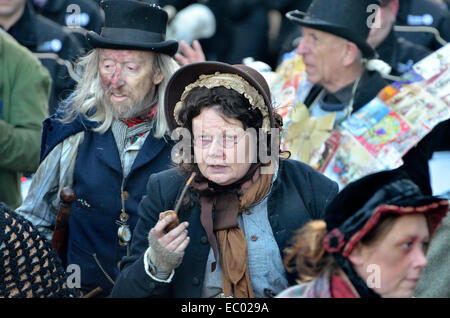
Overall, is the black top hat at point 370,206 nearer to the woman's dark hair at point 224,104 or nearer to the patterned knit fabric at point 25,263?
the woman's dark hair at point 224,104

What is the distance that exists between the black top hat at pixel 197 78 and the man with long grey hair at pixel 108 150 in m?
0.61

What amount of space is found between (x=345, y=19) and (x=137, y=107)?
1787 mm

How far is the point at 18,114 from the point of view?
537 centimetres

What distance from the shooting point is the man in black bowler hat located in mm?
5699

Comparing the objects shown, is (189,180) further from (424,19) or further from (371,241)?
(424,19)

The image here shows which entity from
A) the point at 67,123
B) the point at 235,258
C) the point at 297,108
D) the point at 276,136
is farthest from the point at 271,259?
the point at 297,108

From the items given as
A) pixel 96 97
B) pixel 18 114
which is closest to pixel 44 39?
pixel 18 114

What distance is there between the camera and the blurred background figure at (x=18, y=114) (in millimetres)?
5273

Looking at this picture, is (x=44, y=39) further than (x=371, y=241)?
Yes

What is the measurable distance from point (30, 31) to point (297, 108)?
7.32ft

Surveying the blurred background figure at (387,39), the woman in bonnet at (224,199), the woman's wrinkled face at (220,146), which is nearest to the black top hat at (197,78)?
the woman in bonnet at (224,199)

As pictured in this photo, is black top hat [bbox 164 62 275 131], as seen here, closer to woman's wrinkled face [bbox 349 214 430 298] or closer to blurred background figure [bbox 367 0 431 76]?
woman's wrinkled face [bbox 349 214 430 298]
